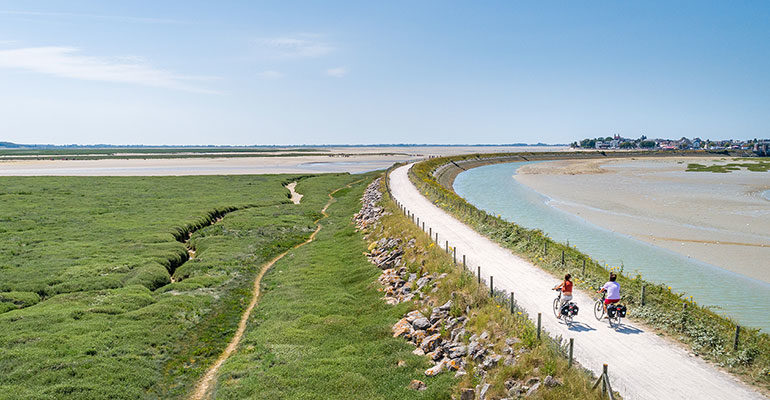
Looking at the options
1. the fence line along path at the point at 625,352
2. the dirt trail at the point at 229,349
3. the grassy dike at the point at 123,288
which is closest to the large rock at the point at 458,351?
the fence line along path at the point at 625,352

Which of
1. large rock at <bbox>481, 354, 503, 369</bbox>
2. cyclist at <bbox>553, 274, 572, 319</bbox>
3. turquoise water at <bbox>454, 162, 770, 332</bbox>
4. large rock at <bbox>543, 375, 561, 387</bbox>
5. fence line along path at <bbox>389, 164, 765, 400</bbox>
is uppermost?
cyclist at <bbox>553, 274, 572, 319</bbox>

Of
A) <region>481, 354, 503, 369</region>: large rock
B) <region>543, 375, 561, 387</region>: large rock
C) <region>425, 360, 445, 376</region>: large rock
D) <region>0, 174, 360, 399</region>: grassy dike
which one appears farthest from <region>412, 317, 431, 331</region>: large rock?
<region>0, 174, 360, 399</region>: grassy dike

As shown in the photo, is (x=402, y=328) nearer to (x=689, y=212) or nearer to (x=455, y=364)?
(x=455, y=364)

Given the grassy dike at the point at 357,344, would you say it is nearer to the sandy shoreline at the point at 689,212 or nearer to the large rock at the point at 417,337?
the large rock at the point at 417,337

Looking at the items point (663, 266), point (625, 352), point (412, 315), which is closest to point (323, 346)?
point (412, 315)

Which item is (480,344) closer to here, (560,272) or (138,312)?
(560,272)

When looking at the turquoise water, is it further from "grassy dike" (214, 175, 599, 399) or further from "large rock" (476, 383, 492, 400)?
Result: "large rock" (476, 383, 492, 400)
